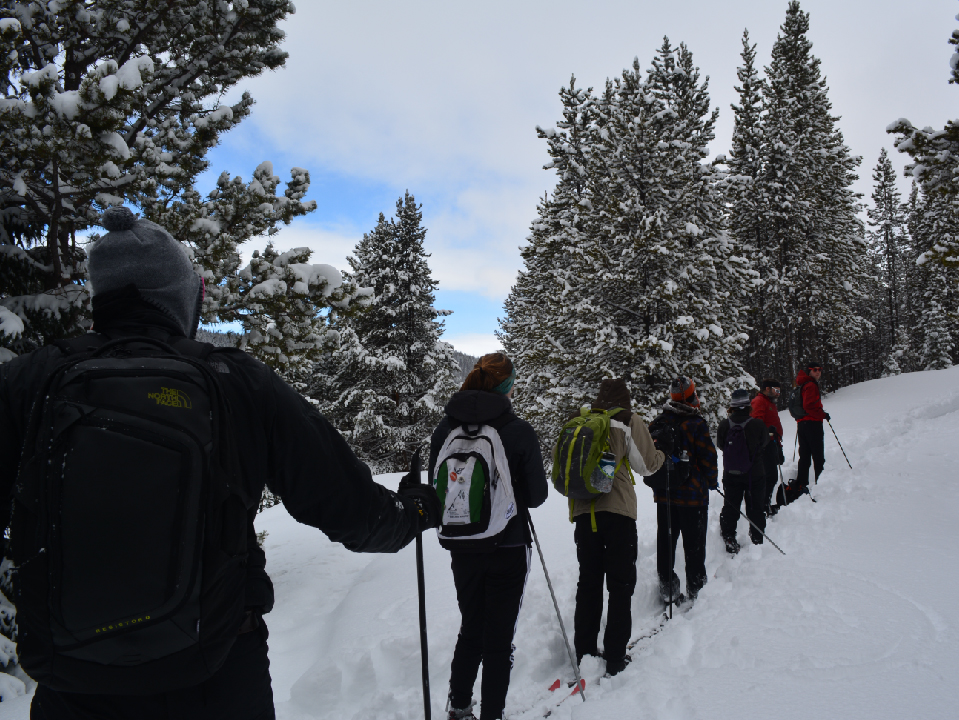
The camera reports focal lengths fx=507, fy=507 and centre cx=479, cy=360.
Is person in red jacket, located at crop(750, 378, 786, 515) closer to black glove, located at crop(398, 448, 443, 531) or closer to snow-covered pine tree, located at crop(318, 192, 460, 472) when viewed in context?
black glove, located at crop(398, 448, 443, 531)

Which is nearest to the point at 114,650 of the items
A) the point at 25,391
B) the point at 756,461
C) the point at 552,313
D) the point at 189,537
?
the point at 189,537

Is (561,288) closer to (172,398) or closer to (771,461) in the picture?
(771,461)

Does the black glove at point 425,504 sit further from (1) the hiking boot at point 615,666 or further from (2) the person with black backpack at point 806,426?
(2) the person with black backpack at point 806,426

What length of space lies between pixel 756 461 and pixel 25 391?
7.47 m

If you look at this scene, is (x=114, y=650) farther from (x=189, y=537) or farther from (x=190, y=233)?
(x=190, y=233)

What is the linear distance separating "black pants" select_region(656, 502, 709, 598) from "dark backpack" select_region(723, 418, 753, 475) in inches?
65.7

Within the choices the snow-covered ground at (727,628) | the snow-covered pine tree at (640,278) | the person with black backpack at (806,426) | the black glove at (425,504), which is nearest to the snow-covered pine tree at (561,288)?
the snow-covered pine tree at (640,278)

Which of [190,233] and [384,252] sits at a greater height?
[384,252]

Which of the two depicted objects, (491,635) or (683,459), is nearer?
(491,635)

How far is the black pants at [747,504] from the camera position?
6.77 meters

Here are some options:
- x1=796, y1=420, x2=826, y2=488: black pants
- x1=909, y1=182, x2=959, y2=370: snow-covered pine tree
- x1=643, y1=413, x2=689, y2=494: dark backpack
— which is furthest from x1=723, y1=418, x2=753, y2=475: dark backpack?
x1=909, y1=182, x2=959, y2=370: snow-covered pine tree

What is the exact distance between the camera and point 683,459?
17.2ft

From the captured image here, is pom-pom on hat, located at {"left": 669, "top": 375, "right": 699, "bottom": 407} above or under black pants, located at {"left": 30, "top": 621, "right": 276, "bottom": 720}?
above

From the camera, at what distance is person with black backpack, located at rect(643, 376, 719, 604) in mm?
5172
